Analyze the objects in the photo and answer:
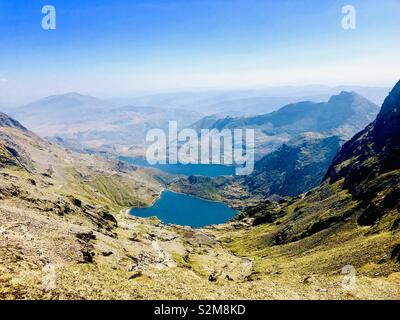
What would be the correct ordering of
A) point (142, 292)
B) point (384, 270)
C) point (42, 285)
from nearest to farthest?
1. point (42, 285)
2. point (142, 292)
3. point (384, 270)
